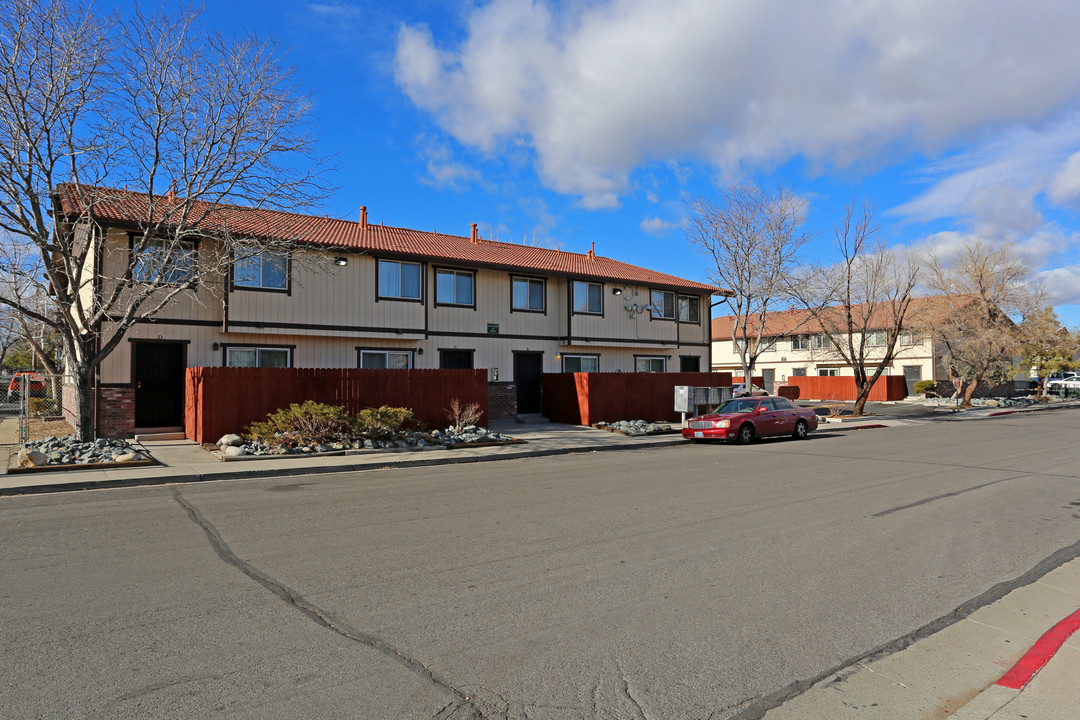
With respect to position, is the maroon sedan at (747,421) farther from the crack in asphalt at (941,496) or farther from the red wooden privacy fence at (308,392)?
the crack in asphalt at (941,496)

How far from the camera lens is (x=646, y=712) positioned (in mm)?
3576

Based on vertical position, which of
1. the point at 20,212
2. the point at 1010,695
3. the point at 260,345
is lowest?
the point at 1010,695

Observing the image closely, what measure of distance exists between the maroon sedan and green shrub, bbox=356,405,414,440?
8.45 m

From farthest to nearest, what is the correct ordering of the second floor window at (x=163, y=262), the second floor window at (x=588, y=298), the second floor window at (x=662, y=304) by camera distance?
the second floor window at (x=662, y=304), the second floor window at (x=588, y=298), the second floor window at (x=163, y=262)

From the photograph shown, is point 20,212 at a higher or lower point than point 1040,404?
higher

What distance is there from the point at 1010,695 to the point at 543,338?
852 inches

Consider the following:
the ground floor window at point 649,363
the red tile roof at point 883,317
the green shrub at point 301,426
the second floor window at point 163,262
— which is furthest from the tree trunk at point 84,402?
the red tile roof at point 883,317

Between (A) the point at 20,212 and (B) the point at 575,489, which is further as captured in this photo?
(A) the point at 20,212

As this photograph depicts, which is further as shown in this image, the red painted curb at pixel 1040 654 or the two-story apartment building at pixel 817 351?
the two-story apartment building at pixel 817 351

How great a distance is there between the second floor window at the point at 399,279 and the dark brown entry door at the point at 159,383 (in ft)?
19.9

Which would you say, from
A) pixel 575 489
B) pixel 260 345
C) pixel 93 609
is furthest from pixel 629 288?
pixel 93 609

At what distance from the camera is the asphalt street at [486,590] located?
3811 mm

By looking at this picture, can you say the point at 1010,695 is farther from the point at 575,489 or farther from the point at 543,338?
the point at 543,338

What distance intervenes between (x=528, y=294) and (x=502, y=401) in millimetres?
4117
